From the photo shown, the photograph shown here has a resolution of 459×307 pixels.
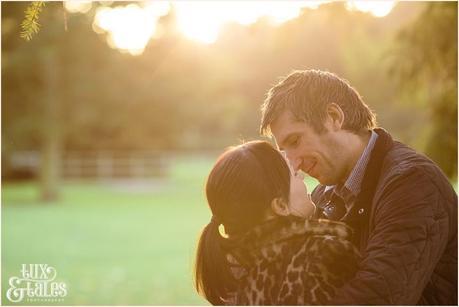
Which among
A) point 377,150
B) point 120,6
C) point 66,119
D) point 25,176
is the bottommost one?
point 25,176

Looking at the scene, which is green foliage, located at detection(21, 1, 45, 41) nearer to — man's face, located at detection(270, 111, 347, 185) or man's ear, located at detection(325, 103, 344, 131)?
man's face, located at detection(270, 111, 347, 185)

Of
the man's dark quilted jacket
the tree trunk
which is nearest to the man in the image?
the man's dark quilted jacket

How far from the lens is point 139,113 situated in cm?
2786

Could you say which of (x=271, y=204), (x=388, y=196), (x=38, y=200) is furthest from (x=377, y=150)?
(x=38, y=200)

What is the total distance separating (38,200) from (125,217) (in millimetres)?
6991

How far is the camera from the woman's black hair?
2641 mm

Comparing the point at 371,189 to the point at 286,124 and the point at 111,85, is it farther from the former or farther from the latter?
the point at 111,85

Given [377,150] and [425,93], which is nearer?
[377,150]

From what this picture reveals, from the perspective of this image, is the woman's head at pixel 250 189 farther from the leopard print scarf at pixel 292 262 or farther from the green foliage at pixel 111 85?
the green foliage at pixel 111 85

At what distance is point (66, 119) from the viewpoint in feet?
82.2

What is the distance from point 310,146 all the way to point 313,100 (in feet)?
0.61

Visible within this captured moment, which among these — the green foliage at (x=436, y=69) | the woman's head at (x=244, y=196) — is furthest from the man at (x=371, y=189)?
the green foliage at (x=436, y=69)

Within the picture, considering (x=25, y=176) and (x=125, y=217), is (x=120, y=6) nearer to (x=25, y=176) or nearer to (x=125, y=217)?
(x=125, y=217)

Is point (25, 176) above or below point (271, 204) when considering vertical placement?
below
